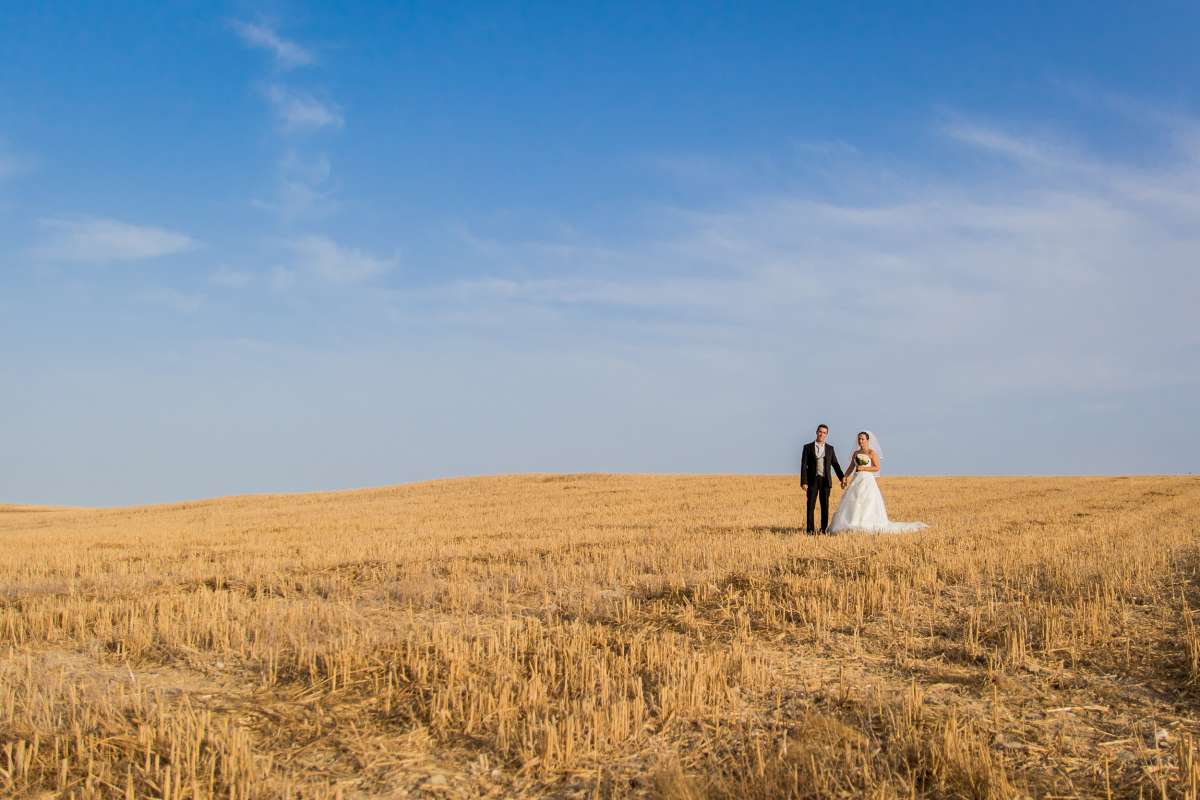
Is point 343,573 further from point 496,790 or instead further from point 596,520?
point 596,520

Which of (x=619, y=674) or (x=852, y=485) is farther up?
(x=852, y=485)

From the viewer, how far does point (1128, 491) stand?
3472 cm

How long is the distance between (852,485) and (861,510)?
569 mm

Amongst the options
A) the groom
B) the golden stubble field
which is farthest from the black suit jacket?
the golden stubble field

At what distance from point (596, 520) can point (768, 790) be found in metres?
19.0

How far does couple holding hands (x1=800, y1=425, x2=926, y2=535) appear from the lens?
1778 centimetres

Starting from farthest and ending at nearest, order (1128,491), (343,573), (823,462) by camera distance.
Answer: (1128,491), (823,462), (343,573)

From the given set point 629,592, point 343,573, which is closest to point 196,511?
point 343,573

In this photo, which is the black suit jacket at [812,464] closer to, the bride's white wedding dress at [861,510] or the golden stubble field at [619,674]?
the bride's white wedding dress at [861,510]

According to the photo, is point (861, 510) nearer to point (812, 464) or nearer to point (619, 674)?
point (812, 464)

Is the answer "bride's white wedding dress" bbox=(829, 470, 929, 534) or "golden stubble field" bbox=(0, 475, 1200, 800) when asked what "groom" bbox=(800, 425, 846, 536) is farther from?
"golden stubble field" bbox=(0, 475, 1200, 800)

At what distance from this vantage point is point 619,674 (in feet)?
22.2

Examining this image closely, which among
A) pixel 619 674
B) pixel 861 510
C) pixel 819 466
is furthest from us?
pixel 819 466

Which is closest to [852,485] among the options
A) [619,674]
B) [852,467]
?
[852,467]
